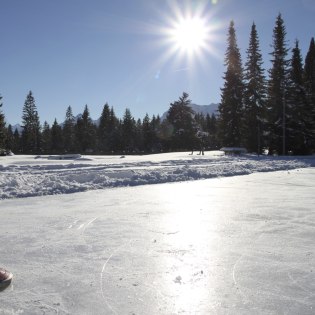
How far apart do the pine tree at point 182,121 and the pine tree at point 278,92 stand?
56.3 feet

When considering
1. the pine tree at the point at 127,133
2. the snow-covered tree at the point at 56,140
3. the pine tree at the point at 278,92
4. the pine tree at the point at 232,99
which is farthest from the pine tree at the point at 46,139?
the pine tree at the point at 278,92

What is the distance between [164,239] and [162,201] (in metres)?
4.10

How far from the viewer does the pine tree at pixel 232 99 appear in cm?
4466

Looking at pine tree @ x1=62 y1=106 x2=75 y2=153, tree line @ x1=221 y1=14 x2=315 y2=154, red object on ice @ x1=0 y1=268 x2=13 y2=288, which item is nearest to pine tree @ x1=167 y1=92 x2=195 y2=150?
tree line @ x1=221 y1=14 x2=315 y2=154

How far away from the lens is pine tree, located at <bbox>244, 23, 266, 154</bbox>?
144ft

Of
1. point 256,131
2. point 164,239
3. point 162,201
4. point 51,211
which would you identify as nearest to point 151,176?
point 162,201

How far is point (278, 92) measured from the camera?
141ft

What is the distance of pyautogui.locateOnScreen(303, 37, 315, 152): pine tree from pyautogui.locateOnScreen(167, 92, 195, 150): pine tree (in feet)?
58.3

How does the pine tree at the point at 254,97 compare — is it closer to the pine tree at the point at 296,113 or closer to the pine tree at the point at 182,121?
the pine tree at the point at 296,113

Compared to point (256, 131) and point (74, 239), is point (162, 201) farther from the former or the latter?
point (256, 131)

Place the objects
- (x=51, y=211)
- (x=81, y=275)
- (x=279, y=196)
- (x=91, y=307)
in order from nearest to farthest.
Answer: (x=91, y=307) < (x=81, y=275) < (x=51, y=211) < (x=279, y=196)

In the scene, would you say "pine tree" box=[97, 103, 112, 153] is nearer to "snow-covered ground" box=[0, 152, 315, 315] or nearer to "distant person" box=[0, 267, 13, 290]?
"snow-covered ground" box=[0, 152, 315, 315]

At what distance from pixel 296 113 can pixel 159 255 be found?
134 ft

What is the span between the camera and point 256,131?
43969mm
